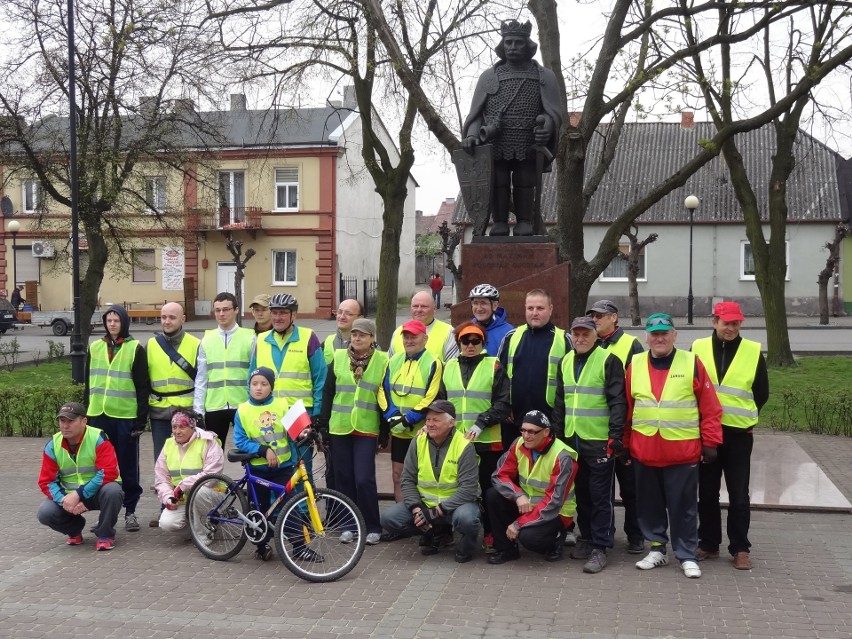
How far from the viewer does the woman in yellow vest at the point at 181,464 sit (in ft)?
25.5

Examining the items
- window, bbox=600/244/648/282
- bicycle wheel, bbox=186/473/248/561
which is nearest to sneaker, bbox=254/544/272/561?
bicycle wheel, bbox=186/473/248/561

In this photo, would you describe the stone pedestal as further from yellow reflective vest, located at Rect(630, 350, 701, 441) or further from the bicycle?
the bicycle

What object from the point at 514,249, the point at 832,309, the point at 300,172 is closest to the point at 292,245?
the point at 300,172

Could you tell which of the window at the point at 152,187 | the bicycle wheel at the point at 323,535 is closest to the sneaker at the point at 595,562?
the bicycle wheel at the point at 323,535

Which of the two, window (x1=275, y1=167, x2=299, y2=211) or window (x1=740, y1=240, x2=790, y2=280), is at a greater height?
window (x1=275, y1=167, x2=299, y2=211)

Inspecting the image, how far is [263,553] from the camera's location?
7.50m

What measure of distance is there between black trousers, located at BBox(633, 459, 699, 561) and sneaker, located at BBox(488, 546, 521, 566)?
0.94m

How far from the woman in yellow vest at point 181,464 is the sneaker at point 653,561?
3.23 meters

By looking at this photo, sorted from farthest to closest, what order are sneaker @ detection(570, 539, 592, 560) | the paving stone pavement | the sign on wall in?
1. the sign on wall
2. sneaker @ detection(570, 539, 592, 560)
3. the paving stone pavement

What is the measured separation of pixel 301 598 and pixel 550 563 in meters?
1.86

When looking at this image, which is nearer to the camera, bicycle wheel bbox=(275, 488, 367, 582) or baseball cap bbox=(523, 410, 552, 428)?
bicycle wheel bbox=(275, 488, 367, 582)

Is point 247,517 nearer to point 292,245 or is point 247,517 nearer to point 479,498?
point 479,498

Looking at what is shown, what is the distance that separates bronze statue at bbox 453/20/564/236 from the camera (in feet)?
34.9

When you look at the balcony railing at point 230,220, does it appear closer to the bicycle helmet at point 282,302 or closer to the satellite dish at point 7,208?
the satellite dish at point 7,208
